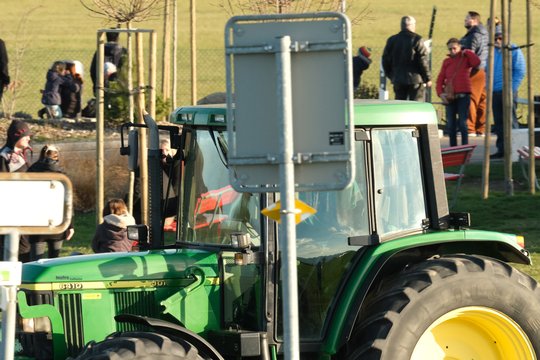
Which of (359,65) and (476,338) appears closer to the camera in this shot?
(476,338)

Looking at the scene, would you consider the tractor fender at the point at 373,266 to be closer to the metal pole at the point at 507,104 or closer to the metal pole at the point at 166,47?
the metal pole at the point at 166,47

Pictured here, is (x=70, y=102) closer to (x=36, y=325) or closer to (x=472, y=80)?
(x=472, y=80)

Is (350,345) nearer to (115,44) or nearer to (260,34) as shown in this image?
(260,34)

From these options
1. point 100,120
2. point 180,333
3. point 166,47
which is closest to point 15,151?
point 100,120

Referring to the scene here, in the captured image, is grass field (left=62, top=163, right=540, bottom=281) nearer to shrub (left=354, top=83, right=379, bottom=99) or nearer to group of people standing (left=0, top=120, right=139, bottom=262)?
group of people standing (left=0, top=120, right=139, bottom=262)

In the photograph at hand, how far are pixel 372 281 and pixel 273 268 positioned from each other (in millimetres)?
558

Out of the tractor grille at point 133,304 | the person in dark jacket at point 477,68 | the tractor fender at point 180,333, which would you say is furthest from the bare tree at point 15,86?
the tractor fender at point 180,333

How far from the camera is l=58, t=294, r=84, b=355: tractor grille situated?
23.9ft

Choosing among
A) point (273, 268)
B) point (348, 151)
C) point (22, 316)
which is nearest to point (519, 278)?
point (273, 268)

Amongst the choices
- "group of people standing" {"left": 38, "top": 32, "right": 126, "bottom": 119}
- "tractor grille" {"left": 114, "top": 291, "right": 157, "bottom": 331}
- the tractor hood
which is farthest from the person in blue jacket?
"tractor grille" {"left": 114, "top": 291, "right": 157, "bottom": 331}

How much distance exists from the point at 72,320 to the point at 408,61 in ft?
40.3

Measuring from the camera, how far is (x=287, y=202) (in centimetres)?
543

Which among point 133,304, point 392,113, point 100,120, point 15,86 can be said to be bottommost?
point 133,304

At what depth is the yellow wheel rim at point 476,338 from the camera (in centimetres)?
748
